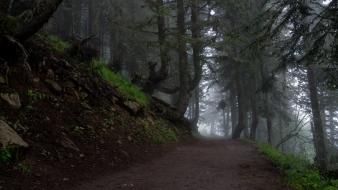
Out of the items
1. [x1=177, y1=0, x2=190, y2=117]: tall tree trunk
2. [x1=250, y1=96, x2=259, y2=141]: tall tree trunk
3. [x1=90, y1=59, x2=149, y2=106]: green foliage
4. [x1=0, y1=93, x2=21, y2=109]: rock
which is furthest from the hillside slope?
[x1=250, y1=96, x2=259, y2=141]: tall tree trunk

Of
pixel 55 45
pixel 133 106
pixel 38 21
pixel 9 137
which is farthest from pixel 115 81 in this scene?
pixel 9 137

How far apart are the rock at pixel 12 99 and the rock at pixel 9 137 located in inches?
34.4

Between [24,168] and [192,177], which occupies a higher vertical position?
[24,168]

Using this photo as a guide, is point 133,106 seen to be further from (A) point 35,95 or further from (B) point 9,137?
(B) point 9,137

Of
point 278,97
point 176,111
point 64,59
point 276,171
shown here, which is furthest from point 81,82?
point 278,97

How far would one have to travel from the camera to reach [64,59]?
10.7 metres

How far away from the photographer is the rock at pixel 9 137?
20.2ft

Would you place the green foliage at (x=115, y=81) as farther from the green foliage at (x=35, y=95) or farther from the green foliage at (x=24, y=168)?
the green foliage at (x=24, y=168)

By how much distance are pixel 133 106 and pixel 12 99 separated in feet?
18.4

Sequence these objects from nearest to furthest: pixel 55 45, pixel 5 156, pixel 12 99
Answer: pixel 5 156, pixel 12 99, pixel 55 45

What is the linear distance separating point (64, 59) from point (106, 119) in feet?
7.38

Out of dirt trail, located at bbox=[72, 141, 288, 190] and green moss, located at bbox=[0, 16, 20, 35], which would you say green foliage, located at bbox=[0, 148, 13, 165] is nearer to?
dirt trail, located at bbox=[72, 141, 288, 190]

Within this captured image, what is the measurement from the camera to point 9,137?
248 inches

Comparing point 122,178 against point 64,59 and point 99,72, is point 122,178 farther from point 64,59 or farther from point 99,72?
point 99,72
